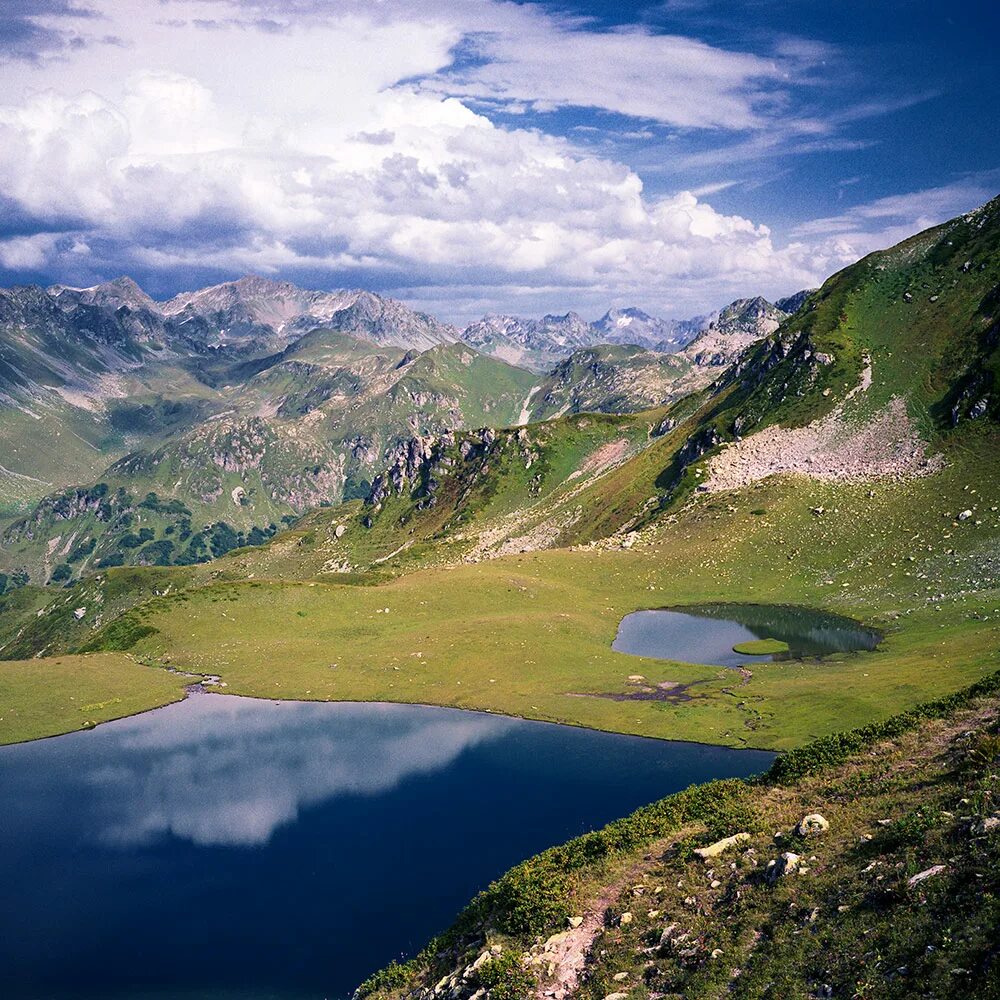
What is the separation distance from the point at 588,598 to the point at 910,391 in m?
84.1

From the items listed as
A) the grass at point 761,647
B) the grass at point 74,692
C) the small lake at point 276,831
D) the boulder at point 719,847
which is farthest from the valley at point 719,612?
the small lake at point 276,831

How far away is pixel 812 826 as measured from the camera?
29312 mm

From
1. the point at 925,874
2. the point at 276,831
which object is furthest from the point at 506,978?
the point at 276,831

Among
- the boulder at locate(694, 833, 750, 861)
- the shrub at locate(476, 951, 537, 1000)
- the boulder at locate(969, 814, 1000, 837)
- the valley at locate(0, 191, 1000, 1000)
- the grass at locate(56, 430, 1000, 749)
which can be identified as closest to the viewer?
the boulder at locate(969, 814, 1000, 837)

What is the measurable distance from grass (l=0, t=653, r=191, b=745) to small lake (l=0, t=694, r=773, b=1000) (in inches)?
130

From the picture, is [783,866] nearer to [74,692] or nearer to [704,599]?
[704,599]

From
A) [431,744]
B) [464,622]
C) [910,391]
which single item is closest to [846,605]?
[464,622]

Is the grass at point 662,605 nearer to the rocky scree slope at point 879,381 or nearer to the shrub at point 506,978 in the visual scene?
the rocky scree slope at point 879,381

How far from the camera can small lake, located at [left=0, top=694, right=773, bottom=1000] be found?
146 ft

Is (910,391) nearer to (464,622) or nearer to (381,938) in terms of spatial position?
(464,622)

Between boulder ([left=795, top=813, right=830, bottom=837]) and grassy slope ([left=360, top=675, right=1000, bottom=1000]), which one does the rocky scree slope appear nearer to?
grassy slope ([left=360, top=675, right=1000, bottom=1000])

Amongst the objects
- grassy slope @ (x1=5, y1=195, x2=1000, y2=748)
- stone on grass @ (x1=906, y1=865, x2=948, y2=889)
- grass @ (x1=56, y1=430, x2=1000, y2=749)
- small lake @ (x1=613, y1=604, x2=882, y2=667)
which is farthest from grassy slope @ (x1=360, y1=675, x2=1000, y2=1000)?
small lake @ (x1=613, y1=604, x2=882, y2=667)

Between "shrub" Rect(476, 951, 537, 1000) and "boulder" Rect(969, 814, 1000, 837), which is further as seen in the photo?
"shrub" Rect(476, 951, 537, 1000)

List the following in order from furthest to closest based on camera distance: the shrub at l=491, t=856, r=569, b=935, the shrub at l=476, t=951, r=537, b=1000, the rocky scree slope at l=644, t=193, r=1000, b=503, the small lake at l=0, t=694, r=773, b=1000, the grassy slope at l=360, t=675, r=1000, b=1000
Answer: the rocky scree slope at l=644, t=193, r=1000, b=503 < the small lake at l=0, t=694, r=773, b=1000 < the shrub at l=491, t=856, r=569, b=935 < the shrub at l=476, t=951, r=537, b=1000 < the grassy slope at l=360, t=675, r=1000, b=1000
